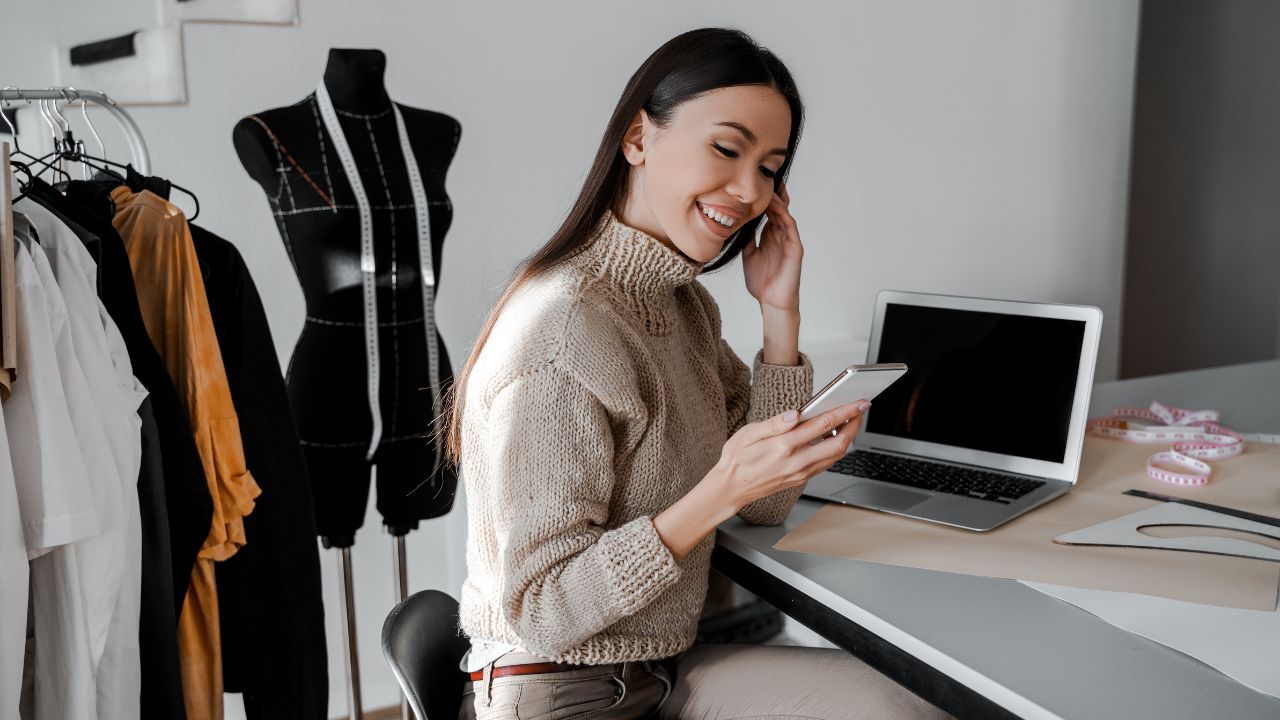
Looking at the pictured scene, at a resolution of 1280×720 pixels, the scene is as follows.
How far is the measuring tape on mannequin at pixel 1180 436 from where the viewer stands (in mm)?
1526

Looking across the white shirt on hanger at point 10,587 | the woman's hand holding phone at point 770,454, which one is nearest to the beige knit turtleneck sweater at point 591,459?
the woman's hand holding phone at point 770,454

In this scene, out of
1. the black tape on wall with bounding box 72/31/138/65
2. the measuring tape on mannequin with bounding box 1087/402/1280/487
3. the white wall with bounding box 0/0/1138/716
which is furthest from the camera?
the white wall with bounding box 0/0/1138/716

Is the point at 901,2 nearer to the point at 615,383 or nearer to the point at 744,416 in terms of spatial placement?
the point at 744,416

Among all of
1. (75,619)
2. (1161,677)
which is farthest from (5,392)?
(1161,677)

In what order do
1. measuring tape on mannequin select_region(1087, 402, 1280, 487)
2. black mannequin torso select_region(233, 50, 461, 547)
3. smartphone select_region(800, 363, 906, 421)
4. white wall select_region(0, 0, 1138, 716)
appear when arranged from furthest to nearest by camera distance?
1. white wall select_region(0, 0, 1138, 716)
2. black mannequin torso select_region(233, 50, 461, 547)
3. measuring tape on mannequin select_region(1087, 402, 1280, 487)
4. smartphone select_region(800, 363, 906, 421)

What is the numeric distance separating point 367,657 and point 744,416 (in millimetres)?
1235

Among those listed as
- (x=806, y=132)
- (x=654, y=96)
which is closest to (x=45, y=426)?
(x=654, y=96)

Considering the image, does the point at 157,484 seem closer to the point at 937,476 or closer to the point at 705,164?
the point at 705,164

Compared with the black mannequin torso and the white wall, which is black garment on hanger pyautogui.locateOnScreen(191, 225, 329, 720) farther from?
the white wall

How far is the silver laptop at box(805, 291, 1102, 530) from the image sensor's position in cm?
149

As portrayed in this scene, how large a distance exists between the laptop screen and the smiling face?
0.52 m

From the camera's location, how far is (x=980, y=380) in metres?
1.60

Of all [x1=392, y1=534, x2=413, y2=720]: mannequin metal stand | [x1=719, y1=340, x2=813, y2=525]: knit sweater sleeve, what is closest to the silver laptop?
[x1=719, y1=340, x2=813, y2=525]: knit sweater sleeve

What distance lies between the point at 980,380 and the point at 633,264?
674 mm
